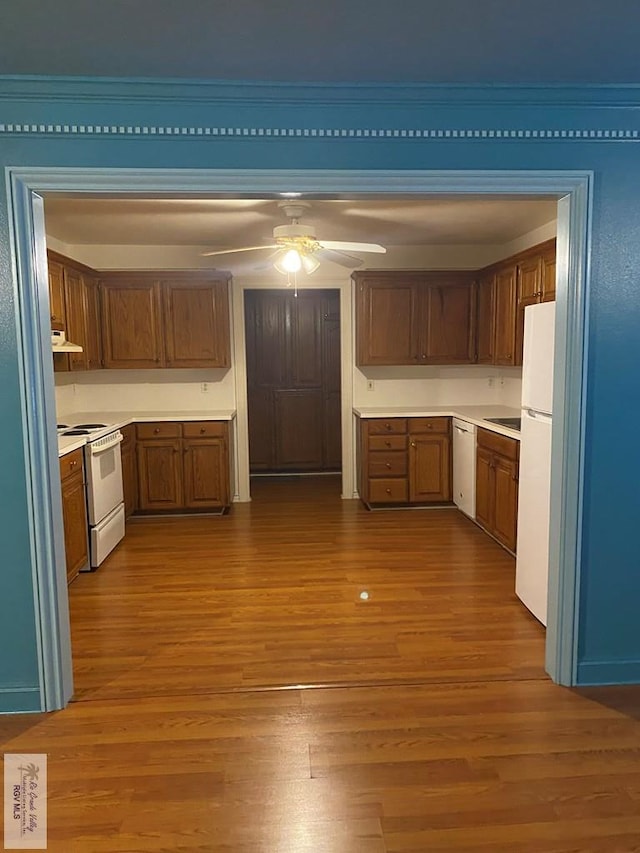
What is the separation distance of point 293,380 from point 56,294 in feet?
10.7

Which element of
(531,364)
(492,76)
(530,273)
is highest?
(492,76)

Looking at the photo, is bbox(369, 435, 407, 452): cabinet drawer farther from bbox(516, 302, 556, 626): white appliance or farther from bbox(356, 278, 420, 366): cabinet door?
bbox(516, 302, 556, 626): white appliance

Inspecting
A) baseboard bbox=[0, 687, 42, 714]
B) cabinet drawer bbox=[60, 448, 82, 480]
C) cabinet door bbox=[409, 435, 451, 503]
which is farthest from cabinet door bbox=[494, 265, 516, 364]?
baseboard bbox=[0, 687, 42, 714]

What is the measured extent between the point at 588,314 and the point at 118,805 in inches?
98.4

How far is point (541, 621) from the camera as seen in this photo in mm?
3100

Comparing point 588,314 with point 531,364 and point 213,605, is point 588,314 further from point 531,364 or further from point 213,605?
point 213,605

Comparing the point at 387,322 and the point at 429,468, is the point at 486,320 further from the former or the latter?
the point at 429,468

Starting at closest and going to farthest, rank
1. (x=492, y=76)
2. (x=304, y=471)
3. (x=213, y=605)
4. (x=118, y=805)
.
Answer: (x=118, y=805) < (x=492, y=76) < (x=213, y=605) < (x=304, y=471)

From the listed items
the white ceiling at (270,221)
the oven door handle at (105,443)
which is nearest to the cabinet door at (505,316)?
the white ceiling at (270,221)

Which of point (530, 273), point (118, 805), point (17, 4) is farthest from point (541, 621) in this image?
point (17, 4)

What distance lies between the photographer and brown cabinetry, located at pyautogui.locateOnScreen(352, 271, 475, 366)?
534cm

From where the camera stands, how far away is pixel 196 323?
5.31 meters

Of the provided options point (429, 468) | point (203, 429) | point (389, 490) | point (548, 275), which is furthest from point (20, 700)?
point (548, 275)

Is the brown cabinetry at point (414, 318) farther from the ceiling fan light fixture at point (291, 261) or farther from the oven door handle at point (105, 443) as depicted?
the oven door handle at point (105, 443)
